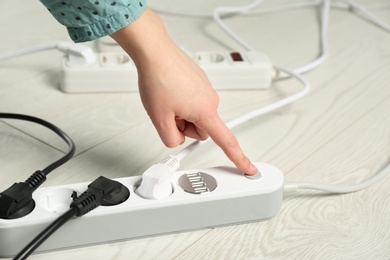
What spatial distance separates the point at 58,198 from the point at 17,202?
0.17 ft

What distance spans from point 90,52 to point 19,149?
0.69 feet

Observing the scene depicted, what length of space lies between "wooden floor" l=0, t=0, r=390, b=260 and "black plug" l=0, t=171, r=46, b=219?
5 cm

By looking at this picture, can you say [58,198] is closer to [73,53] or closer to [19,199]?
[19,199]

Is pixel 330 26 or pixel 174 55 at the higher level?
pixel 174 55

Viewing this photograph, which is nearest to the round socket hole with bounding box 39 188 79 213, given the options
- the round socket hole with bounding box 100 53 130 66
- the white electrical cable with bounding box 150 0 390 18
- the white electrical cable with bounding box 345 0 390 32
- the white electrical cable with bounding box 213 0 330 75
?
the round socket hole with bounding box 100 53 130 66

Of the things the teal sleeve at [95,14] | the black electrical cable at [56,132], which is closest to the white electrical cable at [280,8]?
the black electrical cable at [56,132]

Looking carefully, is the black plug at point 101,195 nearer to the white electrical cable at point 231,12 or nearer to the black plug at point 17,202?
the black plug at point 17,202

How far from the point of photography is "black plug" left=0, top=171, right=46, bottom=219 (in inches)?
21.2

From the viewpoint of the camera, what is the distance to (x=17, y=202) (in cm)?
54

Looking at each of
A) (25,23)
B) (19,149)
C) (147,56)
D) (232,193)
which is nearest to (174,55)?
(147,56)

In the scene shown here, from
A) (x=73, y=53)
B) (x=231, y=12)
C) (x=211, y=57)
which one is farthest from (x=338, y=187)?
(x=231, y=12)

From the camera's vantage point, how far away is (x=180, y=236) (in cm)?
61

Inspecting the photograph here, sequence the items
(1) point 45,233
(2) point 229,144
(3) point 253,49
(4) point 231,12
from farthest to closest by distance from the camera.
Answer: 1. (4) point 231,12
2. (3) point 253,49
3. (2) point 229,144
4. (1) point 45,233

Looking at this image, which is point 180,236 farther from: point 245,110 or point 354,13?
point 354,13
